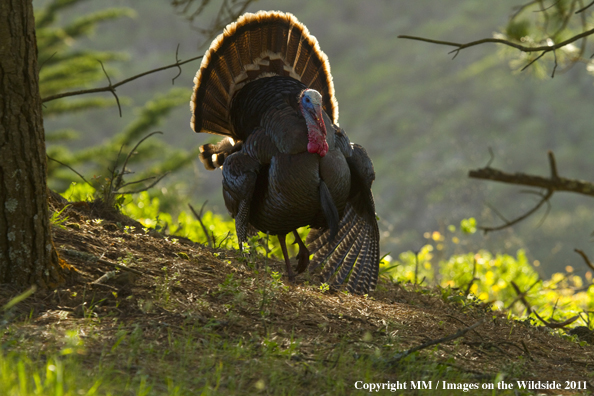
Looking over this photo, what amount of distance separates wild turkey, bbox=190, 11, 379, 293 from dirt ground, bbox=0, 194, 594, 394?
50cm

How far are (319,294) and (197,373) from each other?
5.84ft

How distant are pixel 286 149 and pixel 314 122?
29 centimetres

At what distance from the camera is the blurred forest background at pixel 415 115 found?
20.1 m

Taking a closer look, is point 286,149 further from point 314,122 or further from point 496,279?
point 496,279

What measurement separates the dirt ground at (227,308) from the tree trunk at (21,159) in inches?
7.5

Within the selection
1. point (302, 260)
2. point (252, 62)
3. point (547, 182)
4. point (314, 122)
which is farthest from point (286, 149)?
point (547, 182)

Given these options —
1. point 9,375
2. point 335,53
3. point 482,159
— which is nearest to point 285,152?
point 9,375

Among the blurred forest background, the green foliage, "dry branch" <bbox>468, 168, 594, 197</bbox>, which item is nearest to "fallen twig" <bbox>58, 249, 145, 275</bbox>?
the green foliage

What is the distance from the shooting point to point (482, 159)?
93.0 feet

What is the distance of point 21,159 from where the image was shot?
9.74 feet

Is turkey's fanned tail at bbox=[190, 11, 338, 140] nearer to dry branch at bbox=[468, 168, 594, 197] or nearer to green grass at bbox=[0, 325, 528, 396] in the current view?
dry branch at bbox=[468, 168, 594, 197]

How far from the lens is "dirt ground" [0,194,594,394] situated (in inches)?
122

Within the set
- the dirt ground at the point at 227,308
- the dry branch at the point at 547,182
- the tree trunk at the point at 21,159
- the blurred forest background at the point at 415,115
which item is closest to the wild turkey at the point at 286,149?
the dirt ground at the point at 227,308

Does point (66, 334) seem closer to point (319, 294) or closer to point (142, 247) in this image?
point (142, 247)
